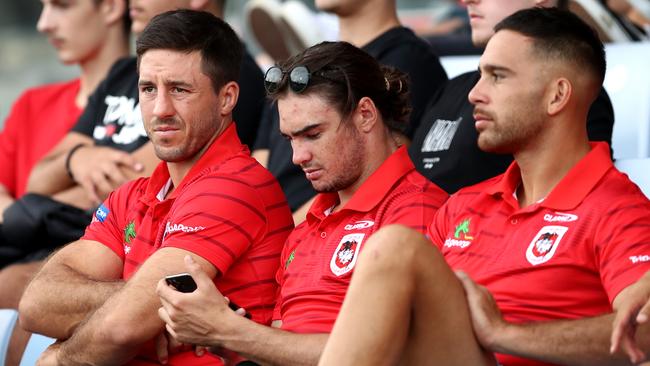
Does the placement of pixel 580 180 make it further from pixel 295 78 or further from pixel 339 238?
pixel 295 78

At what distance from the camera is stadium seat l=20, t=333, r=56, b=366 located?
448cm

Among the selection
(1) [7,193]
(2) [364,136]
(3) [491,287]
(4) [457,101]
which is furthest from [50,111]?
(3) [491,287]

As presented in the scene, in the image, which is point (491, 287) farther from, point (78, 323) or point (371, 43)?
point (371, 43)

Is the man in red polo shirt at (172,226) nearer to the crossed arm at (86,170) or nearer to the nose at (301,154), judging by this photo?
the nose at (301,154)

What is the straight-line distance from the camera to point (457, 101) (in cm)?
464

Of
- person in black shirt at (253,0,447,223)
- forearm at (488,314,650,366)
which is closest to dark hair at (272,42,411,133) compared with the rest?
person in black shirt at (253,0,447,223)

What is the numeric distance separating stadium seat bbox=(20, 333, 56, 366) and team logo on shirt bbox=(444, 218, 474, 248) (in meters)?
1.55

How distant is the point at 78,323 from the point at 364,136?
3.41ft

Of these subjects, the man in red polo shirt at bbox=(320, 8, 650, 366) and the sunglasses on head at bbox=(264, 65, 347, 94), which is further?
the sunglasses on head at bbox=(264, 65, 347, 94)

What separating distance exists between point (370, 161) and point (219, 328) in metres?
0.68

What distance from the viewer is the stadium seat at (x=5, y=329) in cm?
454

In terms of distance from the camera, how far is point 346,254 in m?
3.69

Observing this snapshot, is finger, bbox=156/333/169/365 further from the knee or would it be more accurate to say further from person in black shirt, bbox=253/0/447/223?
the knee

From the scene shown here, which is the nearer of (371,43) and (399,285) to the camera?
(399,285)
